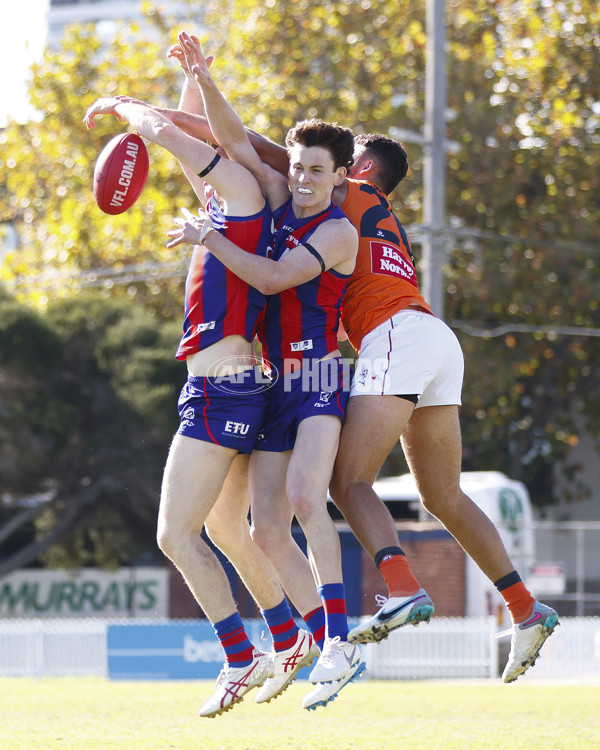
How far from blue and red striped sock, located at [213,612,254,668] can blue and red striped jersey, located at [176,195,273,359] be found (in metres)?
1.36

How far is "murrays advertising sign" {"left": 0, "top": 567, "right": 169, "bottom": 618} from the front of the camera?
83.9 ft

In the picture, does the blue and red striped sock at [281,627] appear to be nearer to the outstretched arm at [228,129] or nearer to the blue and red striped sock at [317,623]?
the blue and red striped sock at [317,623]

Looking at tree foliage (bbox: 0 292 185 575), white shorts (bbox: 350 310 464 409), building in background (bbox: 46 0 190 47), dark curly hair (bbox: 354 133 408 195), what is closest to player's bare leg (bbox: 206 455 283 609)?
white shorts (bbox: 350 310 464 409)

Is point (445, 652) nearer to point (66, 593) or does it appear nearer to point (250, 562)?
point (66, 593)

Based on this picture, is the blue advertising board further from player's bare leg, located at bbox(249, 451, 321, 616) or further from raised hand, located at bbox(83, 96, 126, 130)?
raised hand, located at bbox(83, 96, 126, 130)

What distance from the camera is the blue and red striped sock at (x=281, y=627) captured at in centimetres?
647

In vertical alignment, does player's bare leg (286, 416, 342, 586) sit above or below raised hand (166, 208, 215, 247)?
below

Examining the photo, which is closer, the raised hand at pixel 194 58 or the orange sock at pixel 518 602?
the raised hand at pixel 194 58

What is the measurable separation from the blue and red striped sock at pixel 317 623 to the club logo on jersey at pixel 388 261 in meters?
1.77

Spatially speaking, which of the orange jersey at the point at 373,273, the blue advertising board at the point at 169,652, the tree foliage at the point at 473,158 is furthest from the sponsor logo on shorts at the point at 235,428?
the tree foliage at the point at 473,158

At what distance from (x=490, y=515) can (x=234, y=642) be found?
16.0 metres

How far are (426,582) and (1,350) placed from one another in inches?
372

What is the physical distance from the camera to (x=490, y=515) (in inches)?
858

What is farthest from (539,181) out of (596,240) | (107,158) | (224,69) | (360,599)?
(107,158)
